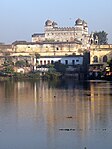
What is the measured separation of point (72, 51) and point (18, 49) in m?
4.89

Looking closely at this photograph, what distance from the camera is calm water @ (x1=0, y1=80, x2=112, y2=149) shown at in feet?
34.7

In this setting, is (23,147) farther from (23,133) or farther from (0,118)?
(0,118)

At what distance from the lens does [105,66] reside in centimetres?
3994

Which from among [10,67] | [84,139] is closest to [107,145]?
[84,139]

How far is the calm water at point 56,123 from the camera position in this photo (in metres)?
10.6

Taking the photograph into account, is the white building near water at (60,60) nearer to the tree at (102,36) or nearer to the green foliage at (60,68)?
the green foliage at (60,68)

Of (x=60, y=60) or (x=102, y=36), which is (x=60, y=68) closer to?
(x=60, y=60)

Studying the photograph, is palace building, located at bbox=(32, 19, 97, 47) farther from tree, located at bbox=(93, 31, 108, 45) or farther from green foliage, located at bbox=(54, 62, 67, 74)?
green foliage, located at bbox=(54, 62, 67, 74)

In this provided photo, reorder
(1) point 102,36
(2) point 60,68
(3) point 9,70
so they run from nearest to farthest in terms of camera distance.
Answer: (3) point 9,70
(2) point 60,68
(1) point 102,36

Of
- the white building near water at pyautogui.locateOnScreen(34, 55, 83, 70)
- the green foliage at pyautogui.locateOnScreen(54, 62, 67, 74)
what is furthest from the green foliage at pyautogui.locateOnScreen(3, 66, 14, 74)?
the white building near water at pyautogui.locateOnScreen(34, 55, 83, 70)

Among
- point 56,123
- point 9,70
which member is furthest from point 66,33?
point 56,123

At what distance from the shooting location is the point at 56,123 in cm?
1305

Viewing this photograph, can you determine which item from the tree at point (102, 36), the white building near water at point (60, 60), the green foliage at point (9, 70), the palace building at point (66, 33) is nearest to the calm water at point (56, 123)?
the green foliage at point (9, 70)

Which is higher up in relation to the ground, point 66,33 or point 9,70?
point 66,33
